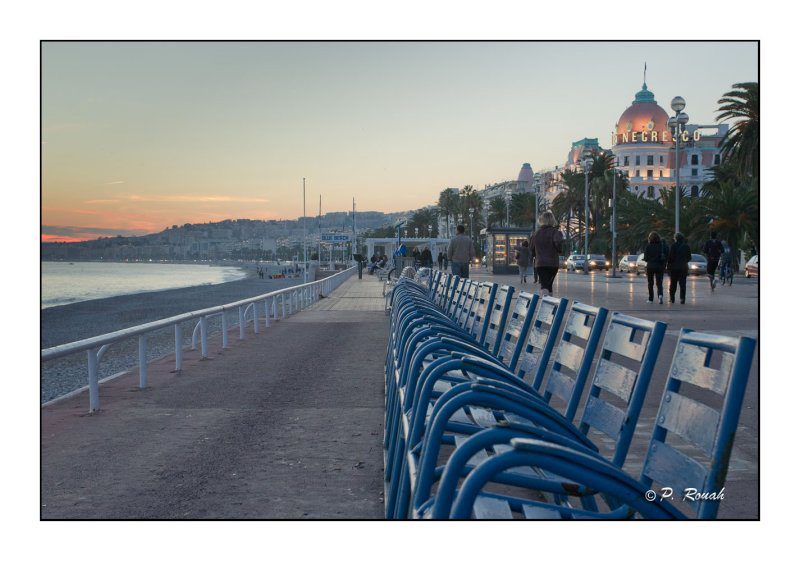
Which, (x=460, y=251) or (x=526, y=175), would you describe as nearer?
(x=460, y=251)

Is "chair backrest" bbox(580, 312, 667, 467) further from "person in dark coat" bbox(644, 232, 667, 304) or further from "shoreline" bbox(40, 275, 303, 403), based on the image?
"person in dark coat" bbox(644, 232, 667, 304)

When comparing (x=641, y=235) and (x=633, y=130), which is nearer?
(x=641, y=235)

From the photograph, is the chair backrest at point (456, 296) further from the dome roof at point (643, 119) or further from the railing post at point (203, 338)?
the dome roof at point (643, 119)

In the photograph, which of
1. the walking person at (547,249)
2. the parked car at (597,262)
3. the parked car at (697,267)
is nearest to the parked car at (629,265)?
the parked car at (597,262)

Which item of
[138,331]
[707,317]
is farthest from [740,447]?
[707,317]

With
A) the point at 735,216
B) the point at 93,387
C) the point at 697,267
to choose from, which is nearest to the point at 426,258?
the point at 697,267

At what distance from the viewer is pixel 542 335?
5.00 meters

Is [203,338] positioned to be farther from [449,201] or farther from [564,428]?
[449,201]

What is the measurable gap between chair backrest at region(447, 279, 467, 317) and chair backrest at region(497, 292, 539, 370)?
3.14 meters

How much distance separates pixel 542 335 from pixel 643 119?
143762 millimetres

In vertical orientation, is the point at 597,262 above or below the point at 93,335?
above

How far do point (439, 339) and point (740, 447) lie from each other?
90.7 inches
